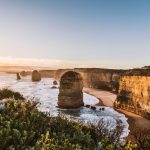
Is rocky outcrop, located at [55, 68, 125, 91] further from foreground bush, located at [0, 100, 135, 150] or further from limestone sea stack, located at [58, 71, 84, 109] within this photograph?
foreground bush, located at [0, 100, 135, 150]

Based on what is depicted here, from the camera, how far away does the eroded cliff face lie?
205 ft

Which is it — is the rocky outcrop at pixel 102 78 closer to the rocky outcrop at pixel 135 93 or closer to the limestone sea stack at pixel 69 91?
the rocky outcrop at pixel 135 93

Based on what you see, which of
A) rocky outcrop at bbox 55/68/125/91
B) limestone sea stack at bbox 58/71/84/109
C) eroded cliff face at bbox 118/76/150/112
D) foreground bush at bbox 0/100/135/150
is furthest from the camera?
rocky outcrop at bbox 55/68/125/91

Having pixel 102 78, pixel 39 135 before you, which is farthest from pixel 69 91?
pixel 102 78

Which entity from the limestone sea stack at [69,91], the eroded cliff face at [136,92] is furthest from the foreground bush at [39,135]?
the limestone sea stack at [69,91]

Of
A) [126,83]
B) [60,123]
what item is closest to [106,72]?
[126,83]

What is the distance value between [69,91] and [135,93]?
13.8 metres

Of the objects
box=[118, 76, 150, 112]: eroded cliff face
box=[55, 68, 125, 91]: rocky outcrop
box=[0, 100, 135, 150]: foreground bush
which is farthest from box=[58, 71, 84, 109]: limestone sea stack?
box=[55, 68, 125, 91]: rocky outcrop

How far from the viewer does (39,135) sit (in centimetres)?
1234

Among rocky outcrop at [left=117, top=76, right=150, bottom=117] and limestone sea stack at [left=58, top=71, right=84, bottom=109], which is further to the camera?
limestone sea stack at [left=58, top=71, right=84, bottom=109]

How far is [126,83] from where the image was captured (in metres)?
75.0

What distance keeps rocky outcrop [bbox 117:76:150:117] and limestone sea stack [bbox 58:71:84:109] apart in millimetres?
9762

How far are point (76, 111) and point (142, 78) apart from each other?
48.5ft

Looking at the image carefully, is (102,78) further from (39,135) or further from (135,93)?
(39,135)
